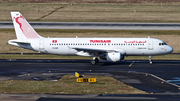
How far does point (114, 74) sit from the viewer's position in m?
37.9

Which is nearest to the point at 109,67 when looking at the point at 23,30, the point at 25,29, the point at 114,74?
the point at 114,74

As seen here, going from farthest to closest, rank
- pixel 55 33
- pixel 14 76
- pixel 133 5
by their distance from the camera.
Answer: pixel 133 5, pixel 55 33, pixel 14 76

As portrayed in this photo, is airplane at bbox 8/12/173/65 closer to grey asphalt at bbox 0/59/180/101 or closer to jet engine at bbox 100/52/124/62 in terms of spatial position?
jet engine at bbox 100/52/124/62

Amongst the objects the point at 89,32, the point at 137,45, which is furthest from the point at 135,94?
the point at 89,32

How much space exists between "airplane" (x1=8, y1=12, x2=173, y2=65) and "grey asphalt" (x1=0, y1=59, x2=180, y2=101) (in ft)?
6.86

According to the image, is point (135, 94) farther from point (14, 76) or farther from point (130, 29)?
point (130, 29)

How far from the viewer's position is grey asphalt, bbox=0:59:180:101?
25.4 m

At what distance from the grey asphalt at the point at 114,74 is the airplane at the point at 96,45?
209 cm

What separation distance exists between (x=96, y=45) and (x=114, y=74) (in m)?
10.7

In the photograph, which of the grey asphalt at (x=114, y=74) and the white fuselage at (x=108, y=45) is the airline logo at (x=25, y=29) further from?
the grey asphalt at (x=114, y=74)

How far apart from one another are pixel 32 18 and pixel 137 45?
57.2 metres

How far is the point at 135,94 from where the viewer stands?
26.5 metres

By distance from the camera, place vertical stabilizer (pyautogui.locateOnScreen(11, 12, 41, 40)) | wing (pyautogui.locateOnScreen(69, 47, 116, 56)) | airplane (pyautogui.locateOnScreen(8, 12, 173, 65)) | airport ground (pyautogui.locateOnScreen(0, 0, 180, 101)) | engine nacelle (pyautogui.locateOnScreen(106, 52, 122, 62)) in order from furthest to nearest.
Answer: vertical stabilizer (pyautogui.locateOnScreen(11, 12, 41, 40)), airplane (pyautogui.locateOnScreen(8, 12, 173, 65)), wing (pyautogui.locateOnScreen(69, 47, 116, 56)), engine nacelle (pyautogui.locateOnScreen(106, 52, 122, 62)), airport ground (pyautogui.locateOnScreen(0, 0, 180, 101))

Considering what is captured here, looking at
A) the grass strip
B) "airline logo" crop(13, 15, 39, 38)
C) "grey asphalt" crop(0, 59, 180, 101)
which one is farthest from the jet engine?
"airline logo" crop(13, 15, 39, 38)
